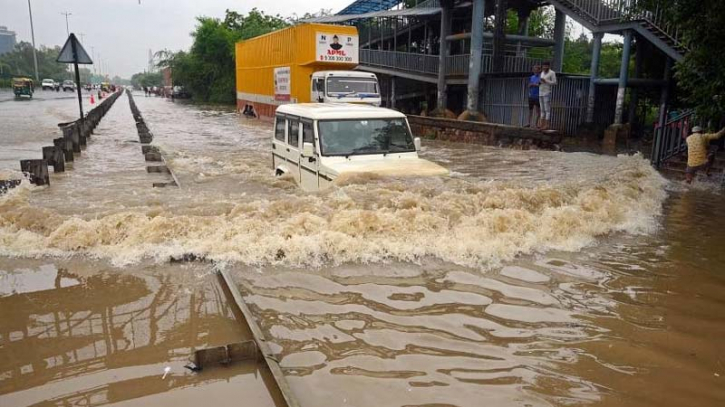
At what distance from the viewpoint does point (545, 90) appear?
15062 millimetres

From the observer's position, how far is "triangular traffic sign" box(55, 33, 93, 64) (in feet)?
44.0

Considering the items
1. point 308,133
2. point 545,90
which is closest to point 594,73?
point 545,90

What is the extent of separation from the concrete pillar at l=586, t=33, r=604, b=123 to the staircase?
0.43 m

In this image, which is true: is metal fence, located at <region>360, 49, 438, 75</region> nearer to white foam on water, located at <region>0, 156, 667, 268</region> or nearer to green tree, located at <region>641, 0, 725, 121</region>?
green tree, located at <region>641, 0, 725, 121</region>

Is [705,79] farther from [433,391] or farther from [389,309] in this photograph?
[433,391]

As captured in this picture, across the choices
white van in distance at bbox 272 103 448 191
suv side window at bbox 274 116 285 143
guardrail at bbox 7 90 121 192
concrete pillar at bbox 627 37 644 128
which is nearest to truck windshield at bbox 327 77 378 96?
guardrail at bbox 7 90 121 192

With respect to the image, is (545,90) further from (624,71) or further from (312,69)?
(312,69)

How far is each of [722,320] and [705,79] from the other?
6.02 meters

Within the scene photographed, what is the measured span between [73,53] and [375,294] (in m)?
12.6

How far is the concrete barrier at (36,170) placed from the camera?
9109 mm

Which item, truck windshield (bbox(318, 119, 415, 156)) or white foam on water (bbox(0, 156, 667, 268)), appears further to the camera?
truck windshield (bbox(318, 119, 415, 156))

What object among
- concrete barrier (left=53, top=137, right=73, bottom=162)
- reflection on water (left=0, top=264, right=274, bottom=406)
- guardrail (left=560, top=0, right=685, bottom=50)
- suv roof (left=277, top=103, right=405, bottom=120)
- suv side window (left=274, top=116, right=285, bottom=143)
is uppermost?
guardrail (left=560, top=0, right=685, bottom=50)

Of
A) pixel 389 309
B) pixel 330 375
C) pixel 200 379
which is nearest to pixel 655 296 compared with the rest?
pixel 389 309

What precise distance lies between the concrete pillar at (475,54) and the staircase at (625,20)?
2.69m
